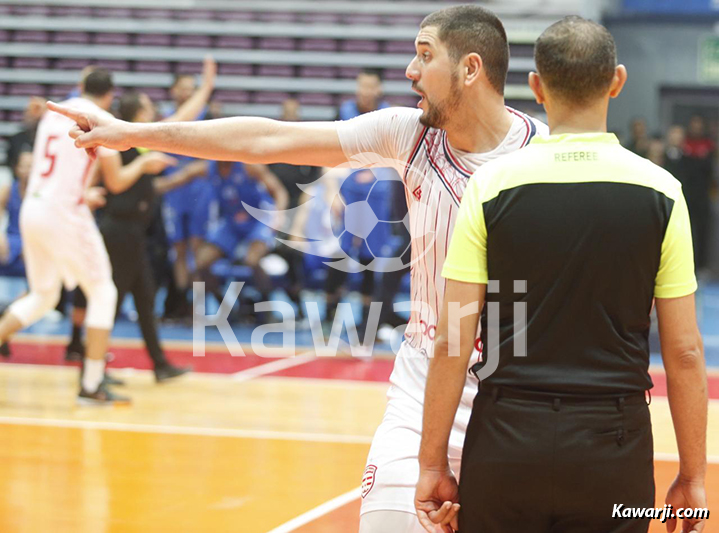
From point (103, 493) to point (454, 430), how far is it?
267 cm

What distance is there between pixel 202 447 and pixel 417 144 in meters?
3.40

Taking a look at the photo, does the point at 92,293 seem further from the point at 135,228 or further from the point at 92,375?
the point at 135,228

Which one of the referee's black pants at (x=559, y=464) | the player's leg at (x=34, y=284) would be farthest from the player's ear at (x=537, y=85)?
the player's leg at (x=34, y=284)

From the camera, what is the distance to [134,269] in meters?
7.60

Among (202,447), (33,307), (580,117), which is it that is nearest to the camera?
(580,117)

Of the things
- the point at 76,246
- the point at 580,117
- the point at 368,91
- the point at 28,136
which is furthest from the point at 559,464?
the point at 28,136

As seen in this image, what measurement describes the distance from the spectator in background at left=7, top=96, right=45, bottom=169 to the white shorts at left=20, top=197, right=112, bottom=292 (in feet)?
12.2

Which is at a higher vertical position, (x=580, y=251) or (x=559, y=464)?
(x=580, y=251)

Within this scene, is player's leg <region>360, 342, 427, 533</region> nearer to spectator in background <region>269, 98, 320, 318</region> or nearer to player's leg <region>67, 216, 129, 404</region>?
player's leg <region>67, 216, 129, 404</region>

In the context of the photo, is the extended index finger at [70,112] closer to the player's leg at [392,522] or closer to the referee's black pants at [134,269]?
the player's leg at [392,522]

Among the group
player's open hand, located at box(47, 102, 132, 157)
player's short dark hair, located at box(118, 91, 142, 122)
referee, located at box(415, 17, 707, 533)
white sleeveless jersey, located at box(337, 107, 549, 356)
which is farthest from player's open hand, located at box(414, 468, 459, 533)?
player's short dark hair, located at box(118, 91, 142, 122)

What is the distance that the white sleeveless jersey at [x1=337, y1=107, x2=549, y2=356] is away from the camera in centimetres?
291

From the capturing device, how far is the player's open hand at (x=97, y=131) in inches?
114

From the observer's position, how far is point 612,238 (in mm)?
2176
